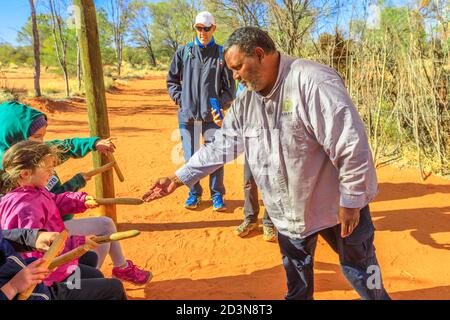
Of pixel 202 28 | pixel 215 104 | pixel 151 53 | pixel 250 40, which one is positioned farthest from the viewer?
pixel 151 53

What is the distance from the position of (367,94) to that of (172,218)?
11.4 ft

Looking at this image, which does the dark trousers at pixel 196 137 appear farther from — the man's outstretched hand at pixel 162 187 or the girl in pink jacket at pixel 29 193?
the girl in pink jacket at pixel 29 193

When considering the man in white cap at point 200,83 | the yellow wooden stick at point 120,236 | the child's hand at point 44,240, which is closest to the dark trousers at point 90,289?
the child's hand at point 44,240

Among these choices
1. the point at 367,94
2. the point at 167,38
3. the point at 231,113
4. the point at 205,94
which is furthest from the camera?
the point at 167,38

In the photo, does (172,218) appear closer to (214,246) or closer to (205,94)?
(214,246)

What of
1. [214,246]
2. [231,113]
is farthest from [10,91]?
[231,113]

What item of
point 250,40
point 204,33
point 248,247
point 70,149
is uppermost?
point 204,33

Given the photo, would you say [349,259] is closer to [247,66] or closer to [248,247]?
[247,66]

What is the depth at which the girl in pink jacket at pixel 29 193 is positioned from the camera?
1806 mm

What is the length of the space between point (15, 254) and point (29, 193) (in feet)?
1.23

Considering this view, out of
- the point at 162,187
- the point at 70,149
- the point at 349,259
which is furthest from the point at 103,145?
the point at 349,259

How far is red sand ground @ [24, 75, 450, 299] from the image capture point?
8.84 ft

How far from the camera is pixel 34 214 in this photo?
1.84 meters
